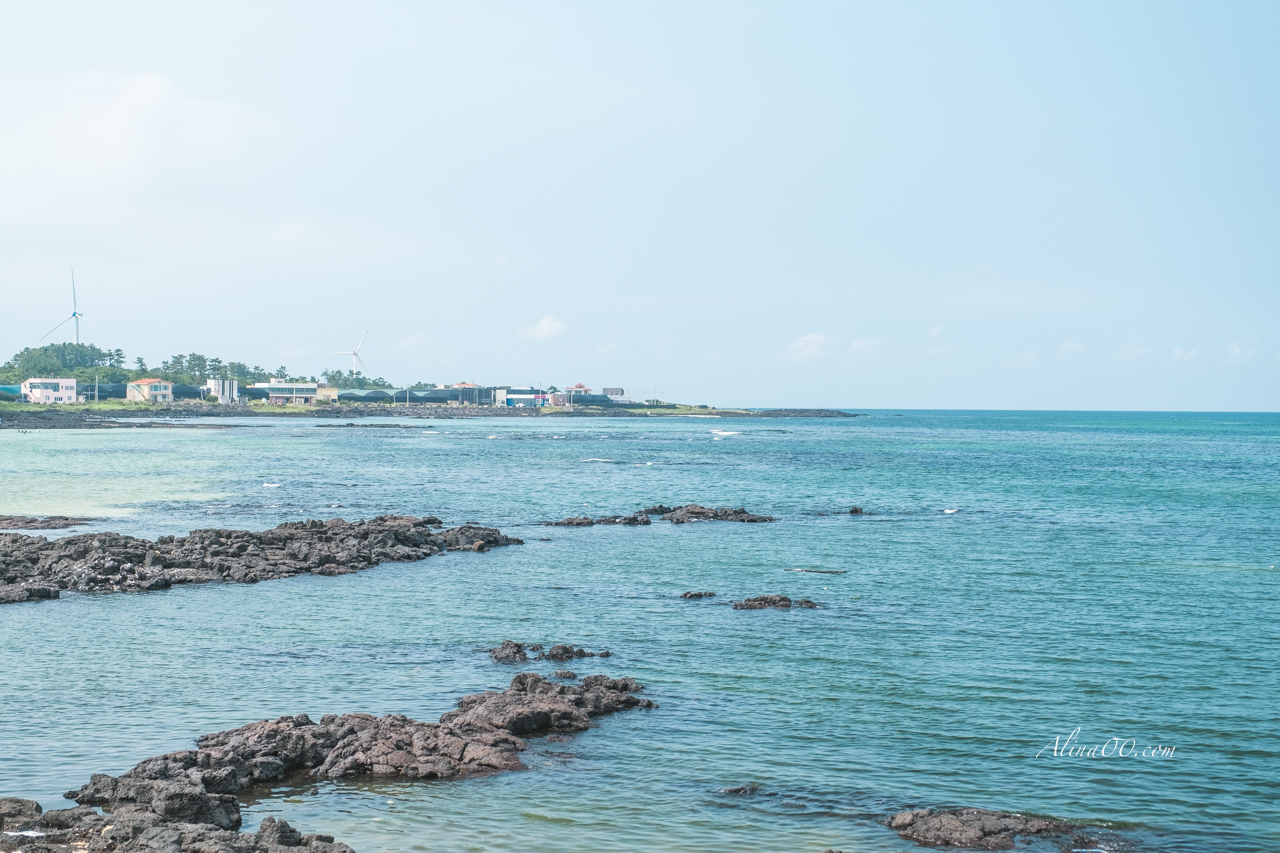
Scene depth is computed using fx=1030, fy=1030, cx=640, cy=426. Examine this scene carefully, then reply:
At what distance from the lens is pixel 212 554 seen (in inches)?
1550

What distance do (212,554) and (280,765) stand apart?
24606mm

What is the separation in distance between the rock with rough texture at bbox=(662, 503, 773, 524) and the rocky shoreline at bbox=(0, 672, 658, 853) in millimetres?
34610

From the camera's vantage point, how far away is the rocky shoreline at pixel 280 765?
13.7 metres

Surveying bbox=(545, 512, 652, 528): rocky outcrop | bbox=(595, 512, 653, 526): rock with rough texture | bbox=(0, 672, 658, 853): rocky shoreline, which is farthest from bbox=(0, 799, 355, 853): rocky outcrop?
bbox=(595, 512, 653, 526): rock with rough texture

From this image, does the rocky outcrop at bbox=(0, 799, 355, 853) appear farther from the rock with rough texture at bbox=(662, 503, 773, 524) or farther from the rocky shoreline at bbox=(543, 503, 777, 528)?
the rock with rough texture at bbox=(662, 503, 773, 524)

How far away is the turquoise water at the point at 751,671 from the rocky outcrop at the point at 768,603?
842 mm

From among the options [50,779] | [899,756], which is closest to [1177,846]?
[899,756]

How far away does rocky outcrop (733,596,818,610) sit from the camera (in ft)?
104

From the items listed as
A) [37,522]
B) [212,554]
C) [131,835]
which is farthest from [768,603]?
[37,522]

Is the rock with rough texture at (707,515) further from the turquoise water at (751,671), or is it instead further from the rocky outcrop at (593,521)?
the turquoise water at (751,671)

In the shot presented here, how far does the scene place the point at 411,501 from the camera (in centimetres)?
6656

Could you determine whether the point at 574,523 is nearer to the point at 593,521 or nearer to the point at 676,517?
the point at 593,521

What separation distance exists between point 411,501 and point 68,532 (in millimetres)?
22397

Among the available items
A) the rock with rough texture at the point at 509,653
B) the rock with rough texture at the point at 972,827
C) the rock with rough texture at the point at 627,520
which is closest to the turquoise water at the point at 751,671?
the rock with rough texture at the point at 509,653
